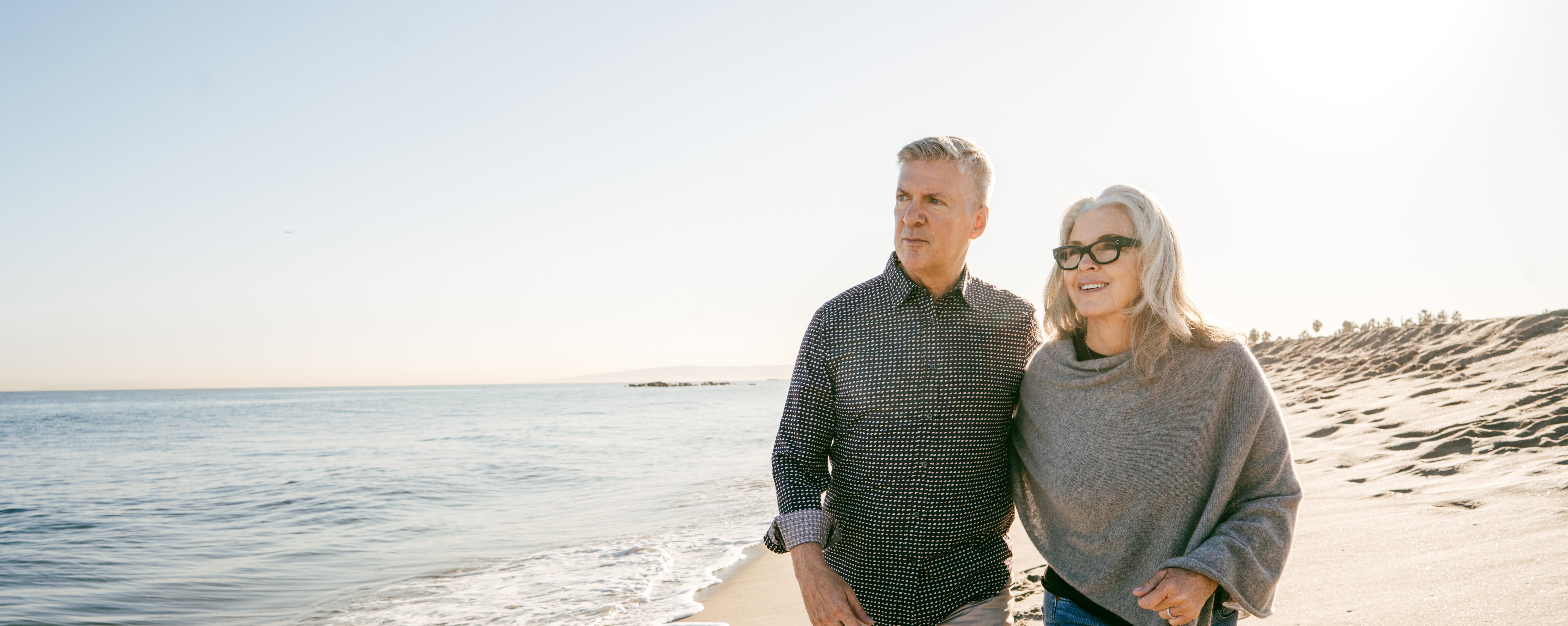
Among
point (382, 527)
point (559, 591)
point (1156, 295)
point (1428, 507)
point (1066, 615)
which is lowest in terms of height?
point (382, 527)

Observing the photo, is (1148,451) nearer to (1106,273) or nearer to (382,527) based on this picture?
(1106,273)

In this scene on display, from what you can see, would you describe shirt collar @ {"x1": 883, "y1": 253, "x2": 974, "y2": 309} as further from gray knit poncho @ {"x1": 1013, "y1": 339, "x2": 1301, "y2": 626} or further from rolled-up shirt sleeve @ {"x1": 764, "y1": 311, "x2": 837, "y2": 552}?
gray knit poncho @ {"x1": 1013, "y1": 339, "x2": 1301, "y2": 626}

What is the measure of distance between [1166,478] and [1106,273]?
1.80 ft

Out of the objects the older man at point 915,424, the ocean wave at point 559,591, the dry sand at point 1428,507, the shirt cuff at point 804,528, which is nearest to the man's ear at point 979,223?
the older man at point 915,424

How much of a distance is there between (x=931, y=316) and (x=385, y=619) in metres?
5.43

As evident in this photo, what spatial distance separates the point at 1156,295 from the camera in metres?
2.18

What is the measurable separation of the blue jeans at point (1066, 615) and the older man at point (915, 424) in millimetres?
157

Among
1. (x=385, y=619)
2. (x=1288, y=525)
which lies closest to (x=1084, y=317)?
(x=1288, y=525)

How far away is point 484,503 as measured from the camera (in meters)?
12.0

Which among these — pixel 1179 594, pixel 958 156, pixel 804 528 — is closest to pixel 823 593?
pixel 804 528

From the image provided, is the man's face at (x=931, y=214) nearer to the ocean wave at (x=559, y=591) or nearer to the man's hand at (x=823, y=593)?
the man's hand at (x=823, y=593)

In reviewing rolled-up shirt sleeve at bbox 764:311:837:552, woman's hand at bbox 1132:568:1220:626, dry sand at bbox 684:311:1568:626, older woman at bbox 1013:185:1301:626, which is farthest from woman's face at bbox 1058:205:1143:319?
dry sand at bbox 684:311:1568:626

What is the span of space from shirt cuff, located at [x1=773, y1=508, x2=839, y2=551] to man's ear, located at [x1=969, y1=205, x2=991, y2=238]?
40.1 inches

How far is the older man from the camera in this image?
2410 millimetres
